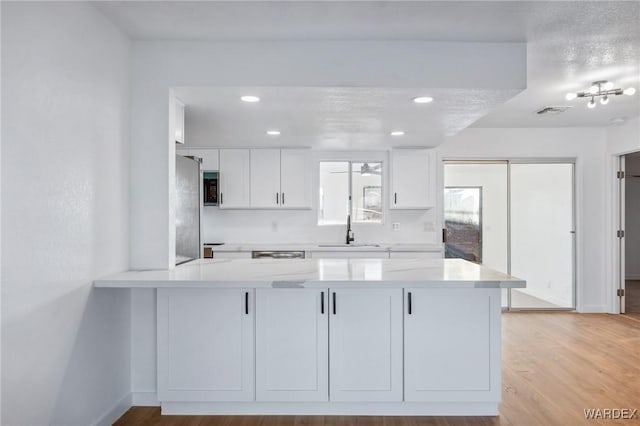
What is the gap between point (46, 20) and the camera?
1924 mm

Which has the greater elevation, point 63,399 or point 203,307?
point 203,307

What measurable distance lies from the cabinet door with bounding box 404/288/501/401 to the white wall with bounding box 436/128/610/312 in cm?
322

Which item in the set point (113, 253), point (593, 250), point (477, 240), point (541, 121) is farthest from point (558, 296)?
point (113, 253)

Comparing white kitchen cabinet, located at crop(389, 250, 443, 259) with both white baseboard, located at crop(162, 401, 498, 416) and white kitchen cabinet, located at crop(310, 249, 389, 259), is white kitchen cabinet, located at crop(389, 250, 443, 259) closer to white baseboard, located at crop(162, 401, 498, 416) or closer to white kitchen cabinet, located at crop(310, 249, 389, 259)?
white kitchen cabinet, located at crop(310, 249, 389, 259)

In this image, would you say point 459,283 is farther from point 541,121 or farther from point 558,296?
point 558,296

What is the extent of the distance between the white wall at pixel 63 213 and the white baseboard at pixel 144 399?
0.08m

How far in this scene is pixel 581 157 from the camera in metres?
5.45

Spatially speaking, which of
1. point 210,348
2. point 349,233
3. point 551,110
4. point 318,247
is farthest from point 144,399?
point 551,110

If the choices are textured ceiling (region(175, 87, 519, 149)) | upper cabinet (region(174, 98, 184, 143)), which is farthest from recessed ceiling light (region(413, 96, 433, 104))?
upper cabinet (region(174, 98, 184, 143))

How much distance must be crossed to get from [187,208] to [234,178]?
6.75 ft

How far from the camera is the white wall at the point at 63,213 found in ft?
5.68

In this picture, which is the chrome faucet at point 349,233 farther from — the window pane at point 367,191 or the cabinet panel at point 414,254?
the cabinet panel at point 414,254

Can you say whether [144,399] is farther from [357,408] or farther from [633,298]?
[633,298]

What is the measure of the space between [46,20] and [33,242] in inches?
39.9
